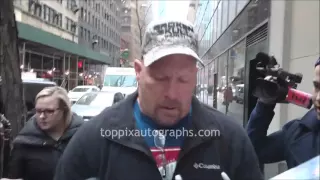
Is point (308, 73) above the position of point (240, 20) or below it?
below

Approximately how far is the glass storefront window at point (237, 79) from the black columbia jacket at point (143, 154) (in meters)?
8.19

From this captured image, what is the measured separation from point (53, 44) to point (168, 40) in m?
32.1

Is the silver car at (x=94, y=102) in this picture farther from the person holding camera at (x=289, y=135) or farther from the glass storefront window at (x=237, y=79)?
the person holding camera at (x=289, y=135)

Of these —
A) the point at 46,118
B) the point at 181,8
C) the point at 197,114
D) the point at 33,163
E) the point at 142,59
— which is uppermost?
the point at 181,8

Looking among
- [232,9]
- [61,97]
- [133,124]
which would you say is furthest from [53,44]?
[133,124]

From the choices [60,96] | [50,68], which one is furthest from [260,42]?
[50,68]

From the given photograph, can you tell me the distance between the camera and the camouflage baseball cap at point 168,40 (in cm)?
177

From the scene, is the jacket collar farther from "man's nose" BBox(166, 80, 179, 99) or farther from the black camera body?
the black camera body

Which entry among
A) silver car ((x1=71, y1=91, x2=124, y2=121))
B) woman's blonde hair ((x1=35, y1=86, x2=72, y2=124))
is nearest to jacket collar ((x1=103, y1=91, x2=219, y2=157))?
woman's blonde hair ((x1=35, y1=86, x2=72, y2=124))

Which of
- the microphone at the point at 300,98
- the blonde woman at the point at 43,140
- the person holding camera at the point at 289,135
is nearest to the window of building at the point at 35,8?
the blonde woman at the point at 43,140

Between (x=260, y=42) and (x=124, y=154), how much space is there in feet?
23.1

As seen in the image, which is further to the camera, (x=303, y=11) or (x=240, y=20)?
(x=240, y=20)

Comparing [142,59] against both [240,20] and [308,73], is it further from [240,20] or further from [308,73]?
[240,20]

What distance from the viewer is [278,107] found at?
6.96 m
